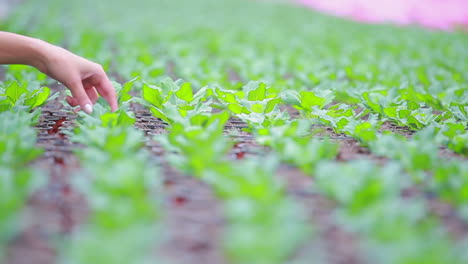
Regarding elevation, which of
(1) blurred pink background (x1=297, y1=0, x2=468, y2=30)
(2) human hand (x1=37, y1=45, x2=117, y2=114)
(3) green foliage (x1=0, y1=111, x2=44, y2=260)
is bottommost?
(3) green foliage (x1=0, y1=111, x2=44, y2=260)

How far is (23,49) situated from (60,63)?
155 mm

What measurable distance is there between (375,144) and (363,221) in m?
0.52

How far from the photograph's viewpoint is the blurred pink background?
8.78 meters

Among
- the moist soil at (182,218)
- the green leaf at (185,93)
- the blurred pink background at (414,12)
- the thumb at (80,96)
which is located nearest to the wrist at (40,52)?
the thumb at (80,96)

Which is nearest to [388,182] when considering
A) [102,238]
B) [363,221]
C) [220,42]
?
[363,221]

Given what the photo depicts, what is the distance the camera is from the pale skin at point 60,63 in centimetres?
138

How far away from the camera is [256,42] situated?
4520 mm

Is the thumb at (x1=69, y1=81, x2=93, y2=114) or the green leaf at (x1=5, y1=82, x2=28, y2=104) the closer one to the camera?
the thumb at (x1=69, y1=81, x2=93, y2=114)

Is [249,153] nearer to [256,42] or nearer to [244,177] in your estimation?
[244,177]

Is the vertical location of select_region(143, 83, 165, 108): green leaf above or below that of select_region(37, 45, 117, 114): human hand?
below

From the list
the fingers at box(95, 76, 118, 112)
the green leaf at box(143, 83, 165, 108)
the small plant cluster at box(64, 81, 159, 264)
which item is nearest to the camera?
the small plant cluster at box(64, 81, 159, 264)

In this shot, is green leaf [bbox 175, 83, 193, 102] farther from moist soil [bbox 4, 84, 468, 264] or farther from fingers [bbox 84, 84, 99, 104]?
moist soil [bbox 4, 84, 468, 264]

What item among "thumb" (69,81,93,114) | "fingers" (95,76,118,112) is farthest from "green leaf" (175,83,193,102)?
"thumb" (69,81,93,114)

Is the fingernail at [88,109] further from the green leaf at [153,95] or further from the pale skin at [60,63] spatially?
the green leaf at [153,95]
